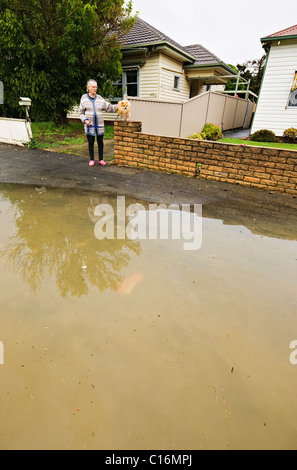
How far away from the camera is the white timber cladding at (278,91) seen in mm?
9086

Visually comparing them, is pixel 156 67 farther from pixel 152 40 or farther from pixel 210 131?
pixel 210 131

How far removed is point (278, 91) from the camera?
9570 mm

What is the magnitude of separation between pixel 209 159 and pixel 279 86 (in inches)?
288

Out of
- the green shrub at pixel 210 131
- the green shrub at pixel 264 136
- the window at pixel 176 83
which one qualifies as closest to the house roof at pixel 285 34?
the green shrub at pixel 264 136

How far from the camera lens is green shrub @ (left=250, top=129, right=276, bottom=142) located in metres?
9.92

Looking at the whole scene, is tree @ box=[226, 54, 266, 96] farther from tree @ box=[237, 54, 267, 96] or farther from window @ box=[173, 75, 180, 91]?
window @ box=[173, 75, 180, 91]

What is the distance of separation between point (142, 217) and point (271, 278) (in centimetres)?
189

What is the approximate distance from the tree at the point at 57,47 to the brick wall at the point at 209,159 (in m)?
5.43

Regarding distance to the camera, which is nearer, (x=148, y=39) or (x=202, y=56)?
(x=148, y=39)

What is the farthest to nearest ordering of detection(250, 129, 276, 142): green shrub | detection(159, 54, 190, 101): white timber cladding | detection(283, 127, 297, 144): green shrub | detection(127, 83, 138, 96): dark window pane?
detection(127, 83, 138, 96): dark window pane, detection(159, 54, 190, 101): white timber cladding, detection(250, 129, 276, 142): green shrub, detection(283, 127, 297, 144): green shrub

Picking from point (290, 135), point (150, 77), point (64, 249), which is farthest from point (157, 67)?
Answer: point (64, 249)

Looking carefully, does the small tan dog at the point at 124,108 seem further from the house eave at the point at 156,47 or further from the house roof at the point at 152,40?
the house eave at the point at 156,47

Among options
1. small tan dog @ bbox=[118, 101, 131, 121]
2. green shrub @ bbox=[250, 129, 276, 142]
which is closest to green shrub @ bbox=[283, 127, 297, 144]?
green shrub @ bbox=[250, 129, 276, 142]

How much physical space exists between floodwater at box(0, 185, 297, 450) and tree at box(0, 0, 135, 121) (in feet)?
29.8
